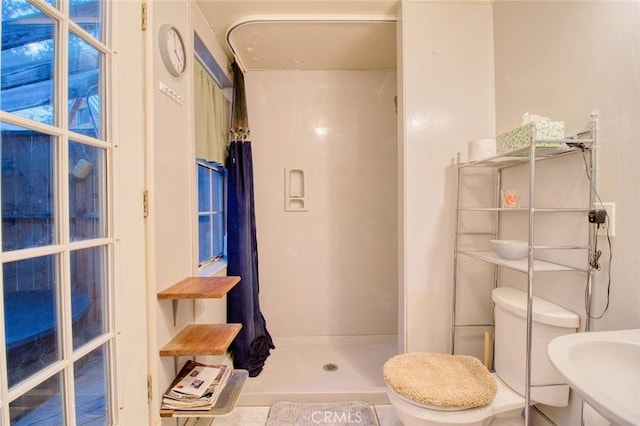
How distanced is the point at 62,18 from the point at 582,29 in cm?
183

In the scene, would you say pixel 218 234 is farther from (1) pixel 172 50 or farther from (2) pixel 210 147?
(1) pixel 172 50

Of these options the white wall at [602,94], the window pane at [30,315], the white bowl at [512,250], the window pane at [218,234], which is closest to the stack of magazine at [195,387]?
the window pane at [30,315]

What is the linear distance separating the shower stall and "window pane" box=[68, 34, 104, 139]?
1.41 meters

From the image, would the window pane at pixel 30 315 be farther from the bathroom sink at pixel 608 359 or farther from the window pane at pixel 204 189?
the bathroom sink at pixel 608 359

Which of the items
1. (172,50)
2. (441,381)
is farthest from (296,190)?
(441,381)

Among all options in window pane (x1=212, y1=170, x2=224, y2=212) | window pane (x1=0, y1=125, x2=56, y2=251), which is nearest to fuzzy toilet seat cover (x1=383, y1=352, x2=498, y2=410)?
window pane (x1=0, y1=125, x2=56, y2=251)

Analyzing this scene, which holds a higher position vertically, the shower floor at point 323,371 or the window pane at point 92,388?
the window pane at point 92,388

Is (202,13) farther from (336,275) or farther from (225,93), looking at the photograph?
(336,275)

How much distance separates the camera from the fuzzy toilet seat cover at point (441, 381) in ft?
3.46

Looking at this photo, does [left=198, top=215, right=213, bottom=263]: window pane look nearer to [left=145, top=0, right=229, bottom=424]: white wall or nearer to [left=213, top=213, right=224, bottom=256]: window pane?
[left=213, top=213, right=224, bottom=256]: window pane

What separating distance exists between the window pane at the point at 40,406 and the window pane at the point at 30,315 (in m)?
0.06

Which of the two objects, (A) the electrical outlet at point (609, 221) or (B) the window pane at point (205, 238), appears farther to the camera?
(B) the window pane at point (205, 238)

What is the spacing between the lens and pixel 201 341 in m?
1.23

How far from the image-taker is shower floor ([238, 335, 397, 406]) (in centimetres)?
163
